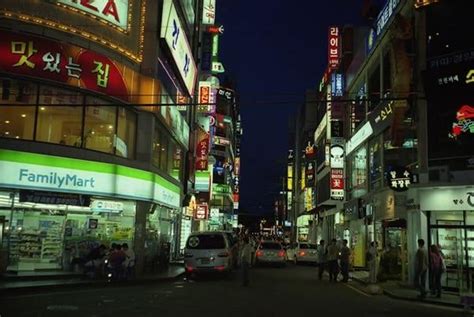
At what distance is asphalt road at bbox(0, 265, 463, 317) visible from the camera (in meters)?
13.1

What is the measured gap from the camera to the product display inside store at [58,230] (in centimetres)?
2055

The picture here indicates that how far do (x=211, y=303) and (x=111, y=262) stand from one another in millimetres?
7302

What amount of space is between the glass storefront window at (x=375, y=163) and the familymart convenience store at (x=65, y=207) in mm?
→ 12135

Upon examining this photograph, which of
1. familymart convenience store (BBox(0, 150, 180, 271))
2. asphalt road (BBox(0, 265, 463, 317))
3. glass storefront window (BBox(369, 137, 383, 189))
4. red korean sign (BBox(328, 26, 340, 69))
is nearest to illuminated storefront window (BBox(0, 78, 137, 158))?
familymart convenience store (BBox(0, 150, 180, 271))

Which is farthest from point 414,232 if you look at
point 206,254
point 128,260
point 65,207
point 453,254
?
point 65,207

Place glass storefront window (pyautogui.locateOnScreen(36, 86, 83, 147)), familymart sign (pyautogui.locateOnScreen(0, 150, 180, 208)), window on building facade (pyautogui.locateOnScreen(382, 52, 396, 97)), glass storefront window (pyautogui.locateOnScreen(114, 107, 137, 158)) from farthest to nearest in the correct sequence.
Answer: window on building facade (pyautogui.locateOnScreen(382, 52, 396, 97)), glass storefront window (pyautogui.locateOnScreen(114, 107, 137, 158)), glass storefront window (pyautogui.locateOnScreen(36, 86, 83, 147)), familymart sign (pyautogui.locateOnScreen(0, 150, 180, 208))

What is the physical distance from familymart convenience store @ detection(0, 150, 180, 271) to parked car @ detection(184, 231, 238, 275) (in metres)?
2.21

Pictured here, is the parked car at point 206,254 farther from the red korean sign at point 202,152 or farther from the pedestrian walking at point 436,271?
the red korean sign at point 202,152

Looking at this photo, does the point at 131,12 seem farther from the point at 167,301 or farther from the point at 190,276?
the point at 167,301

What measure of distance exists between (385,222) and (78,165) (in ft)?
50.5

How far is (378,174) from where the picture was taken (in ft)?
99.1

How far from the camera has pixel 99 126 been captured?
23266mm

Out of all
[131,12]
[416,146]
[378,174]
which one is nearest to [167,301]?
[416,146]

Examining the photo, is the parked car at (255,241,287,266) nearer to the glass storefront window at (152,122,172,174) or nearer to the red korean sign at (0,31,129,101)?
the glass storefront window at (152,122,172,174)
